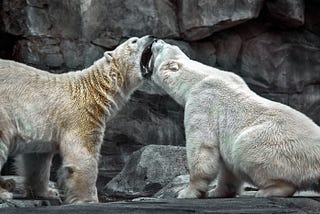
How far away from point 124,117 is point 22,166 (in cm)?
474

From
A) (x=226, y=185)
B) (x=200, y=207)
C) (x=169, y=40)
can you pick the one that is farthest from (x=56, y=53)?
(x=200, y=207)

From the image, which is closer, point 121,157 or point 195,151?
point 195,151

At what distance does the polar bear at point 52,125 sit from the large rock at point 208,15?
16.1 feet

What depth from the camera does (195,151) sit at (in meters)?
5.47

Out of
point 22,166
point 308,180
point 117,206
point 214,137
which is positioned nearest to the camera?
point 117,206

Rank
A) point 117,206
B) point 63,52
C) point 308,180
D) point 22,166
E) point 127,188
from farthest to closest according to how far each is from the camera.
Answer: point 63,52 < point 127,188 < point 22,166 < point 308,180 < point 117,206

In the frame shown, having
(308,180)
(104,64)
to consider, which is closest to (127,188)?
(104,64)

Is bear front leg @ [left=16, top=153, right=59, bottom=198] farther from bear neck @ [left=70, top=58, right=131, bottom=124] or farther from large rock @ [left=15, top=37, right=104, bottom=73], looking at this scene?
large rock @ [left=15, top=37, right=104, bottom=73]

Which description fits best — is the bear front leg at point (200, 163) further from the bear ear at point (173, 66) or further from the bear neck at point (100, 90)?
the bear neck at point (100, 90)

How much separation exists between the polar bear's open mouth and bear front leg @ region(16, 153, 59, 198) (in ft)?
3.86

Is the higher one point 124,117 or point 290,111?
point 290,111

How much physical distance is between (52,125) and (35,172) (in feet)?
1.91

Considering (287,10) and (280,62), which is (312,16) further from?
(280,62)

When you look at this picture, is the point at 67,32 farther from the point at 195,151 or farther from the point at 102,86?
the point at 195,151
